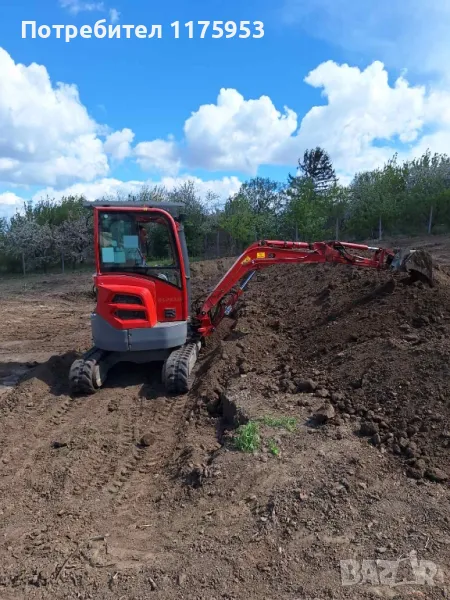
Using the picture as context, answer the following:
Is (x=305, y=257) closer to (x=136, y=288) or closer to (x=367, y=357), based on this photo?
(x=367, y=357)

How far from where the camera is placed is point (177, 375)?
7.17 metres

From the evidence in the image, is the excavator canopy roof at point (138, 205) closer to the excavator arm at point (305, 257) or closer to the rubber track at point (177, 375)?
the excavator arm at point (305, 257)

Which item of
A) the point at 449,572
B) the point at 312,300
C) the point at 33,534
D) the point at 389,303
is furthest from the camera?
the point at 312,300

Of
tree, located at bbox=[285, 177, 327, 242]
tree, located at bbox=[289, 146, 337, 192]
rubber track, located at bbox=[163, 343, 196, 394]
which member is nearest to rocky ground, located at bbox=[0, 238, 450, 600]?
rubber track, located at bbox=[163, 343, 196, 394]

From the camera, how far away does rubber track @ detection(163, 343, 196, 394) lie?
7164 mm

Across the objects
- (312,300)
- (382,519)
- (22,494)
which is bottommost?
(22,494)

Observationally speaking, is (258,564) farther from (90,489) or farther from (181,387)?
(181,387)

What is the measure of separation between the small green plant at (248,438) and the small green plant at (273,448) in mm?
103

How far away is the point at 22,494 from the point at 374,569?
3.37 metres

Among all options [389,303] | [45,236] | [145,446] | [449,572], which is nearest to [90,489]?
[145,446]

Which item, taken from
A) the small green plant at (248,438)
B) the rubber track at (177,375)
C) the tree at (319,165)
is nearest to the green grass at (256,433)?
the small green plant at (248,438)

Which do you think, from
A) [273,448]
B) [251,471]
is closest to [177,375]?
[273,448]

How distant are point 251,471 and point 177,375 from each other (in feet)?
9.15

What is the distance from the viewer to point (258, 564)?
353 centimetres
